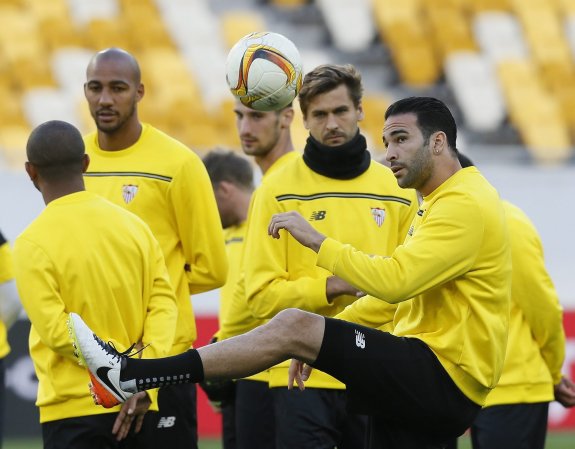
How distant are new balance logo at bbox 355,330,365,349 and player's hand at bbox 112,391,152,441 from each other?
3.28 ft

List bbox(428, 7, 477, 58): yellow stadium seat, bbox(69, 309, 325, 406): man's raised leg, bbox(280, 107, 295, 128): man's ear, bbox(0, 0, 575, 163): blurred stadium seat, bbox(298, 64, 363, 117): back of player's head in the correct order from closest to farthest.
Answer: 1. bbox(69, 309, 325, 406): man's raised leg
2. bbox(298, 64, 363, 117): back of player's head
3. bbox(280, 107, 295, 128): man's ear
4. bbox(0, 0, 575, 163): blurred stadium seat
5. bbox(428, 7, 477, 58): yellow stadium seat

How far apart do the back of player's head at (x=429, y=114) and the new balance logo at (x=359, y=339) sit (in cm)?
93

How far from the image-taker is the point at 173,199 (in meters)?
6.35

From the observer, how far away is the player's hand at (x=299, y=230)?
17.1ft

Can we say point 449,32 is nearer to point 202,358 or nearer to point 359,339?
point 359,339

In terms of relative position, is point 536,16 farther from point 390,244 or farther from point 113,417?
point 113,417

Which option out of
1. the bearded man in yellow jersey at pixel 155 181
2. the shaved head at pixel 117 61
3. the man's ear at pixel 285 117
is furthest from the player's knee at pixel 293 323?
the man's ear at pixel 285 117

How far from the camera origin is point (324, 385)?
602 centimetres

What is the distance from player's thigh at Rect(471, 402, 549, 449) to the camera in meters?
6.62

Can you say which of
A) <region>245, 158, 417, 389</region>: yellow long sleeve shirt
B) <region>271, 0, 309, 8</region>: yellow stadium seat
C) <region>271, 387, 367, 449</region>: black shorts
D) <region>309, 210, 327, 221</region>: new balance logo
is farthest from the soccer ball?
<region>271, 0, 309, 8</region>: yellow stadium seat

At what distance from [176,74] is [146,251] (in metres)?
11.4

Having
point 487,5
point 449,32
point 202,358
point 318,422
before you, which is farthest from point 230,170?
point 487,5

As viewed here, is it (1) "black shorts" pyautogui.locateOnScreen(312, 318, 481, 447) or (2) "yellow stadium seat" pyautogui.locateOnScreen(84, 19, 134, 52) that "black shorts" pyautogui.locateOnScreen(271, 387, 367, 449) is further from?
(2) "yellow stadium seat" pyautogui.locateOnScreen(84, 19, 134, 52)

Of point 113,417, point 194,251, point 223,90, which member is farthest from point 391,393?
point 223,90
